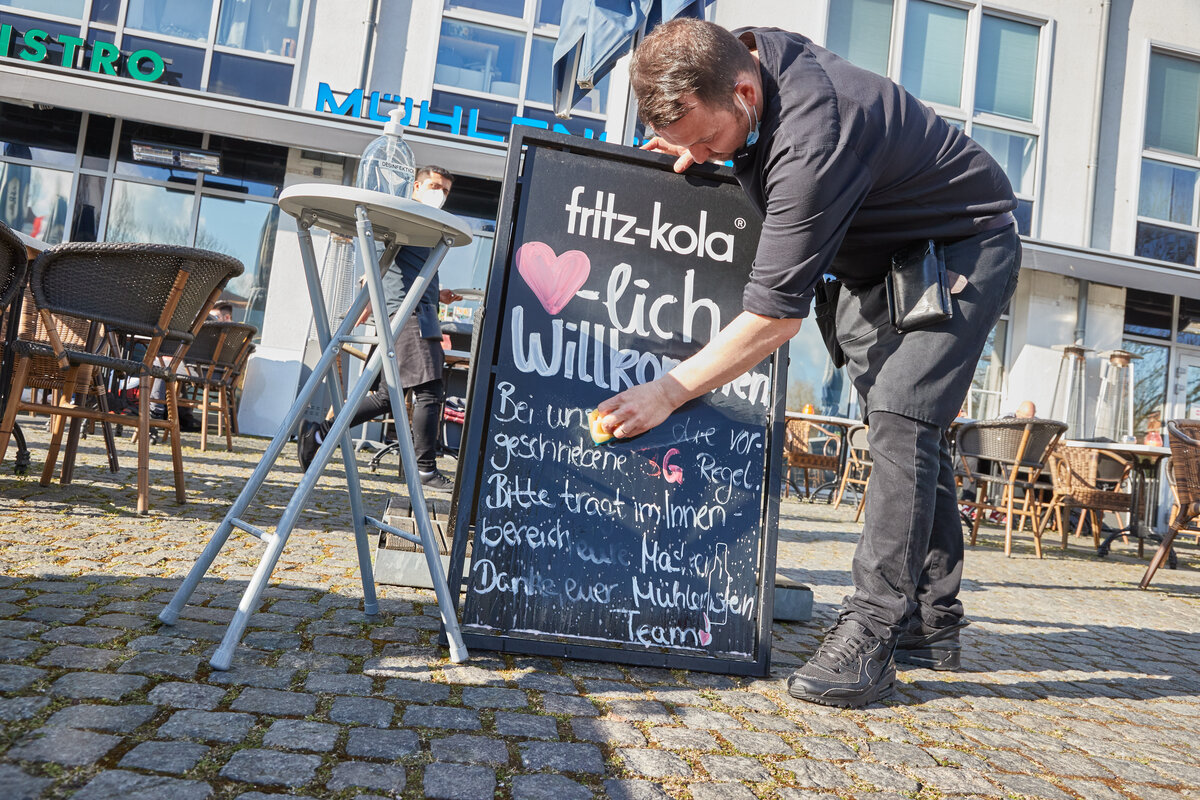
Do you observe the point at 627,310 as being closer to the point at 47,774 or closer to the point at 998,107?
the point at 47,774

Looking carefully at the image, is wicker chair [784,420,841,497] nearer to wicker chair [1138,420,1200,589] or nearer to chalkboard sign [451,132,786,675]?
wicker chair [1138,420,1200,589]

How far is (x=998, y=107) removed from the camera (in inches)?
548

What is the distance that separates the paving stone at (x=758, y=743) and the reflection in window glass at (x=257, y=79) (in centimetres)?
1196

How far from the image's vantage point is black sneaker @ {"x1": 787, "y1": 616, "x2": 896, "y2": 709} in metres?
2.20

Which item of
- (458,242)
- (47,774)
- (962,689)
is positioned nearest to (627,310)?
(458,242)

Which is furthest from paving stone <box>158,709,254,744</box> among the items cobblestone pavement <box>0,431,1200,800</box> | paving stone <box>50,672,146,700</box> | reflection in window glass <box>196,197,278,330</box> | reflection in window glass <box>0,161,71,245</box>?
Answer: reflection in window glass <box>0,161,71,245</box>

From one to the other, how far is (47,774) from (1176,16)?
18.3 metres

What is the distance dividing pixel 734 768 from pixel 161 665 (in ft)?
4.05

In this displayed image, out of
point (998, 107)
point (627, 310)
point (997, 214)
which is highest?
point (998, 107)

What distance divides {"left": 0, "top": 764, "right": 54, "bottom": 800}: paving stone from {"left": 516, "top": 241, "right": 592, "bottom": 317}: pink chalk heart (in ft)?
5.08

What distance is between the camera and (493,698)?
1929 millimetres

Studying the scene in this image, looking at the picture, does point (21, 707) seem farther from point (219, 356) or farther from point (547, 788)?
point (219, 356)

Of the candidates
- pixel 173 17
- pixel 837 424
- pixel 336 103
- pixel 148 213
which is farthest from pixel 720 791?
pixel 173 17

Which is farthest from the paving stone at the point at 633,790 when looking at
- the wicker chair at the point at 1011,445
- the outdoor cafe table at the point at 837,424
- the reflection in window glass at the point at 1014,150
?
the reflection in window glass at the point at 1014,150
